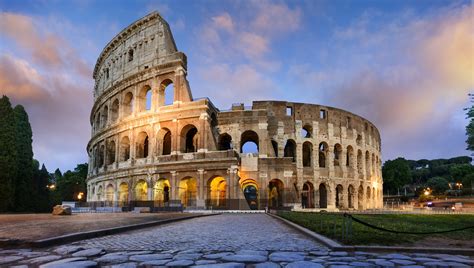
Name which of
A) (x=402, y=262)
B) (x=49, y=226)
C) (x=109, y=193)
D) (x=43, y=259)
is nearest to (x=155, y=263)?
(x=43, y=259)

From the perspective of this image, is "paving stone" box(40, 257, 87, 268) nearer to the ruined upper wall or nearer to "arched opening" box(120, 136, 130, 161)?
the ruined upper wall

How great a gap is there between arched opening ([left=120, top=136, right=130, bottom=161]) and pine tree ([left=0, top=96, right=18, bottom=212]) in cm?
987

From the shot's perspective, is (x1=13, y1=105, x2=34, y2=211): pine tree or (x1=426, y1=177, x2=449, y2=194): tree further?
(x1=426, y1=177, x2=449, y2=194): tree

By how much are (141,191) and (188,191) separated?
5.37m

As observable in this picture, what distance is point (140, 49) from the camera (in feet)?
130

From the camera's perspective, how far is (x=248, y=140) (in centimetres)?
4094

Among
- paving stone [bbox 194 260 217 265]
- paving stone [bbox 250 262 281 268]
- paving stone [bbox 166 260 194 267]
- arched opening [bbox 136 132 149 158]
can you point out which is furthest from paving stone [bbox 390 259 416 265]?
arched opening [bbox 136 132 149 158]

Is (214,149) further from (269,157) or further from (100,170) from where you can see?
(100,170)

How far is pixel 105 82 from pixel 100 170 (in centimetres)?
1191

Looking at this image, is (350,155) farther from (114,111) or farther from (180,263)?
(180,263)

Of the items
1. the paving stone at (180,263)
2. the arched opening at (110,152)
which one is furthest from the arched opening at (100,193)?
the paving stone at (180,263)

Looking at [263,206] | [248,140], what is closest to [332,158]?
[248,140]

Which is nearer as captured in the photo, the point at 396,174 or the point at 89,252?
the point at 89,252

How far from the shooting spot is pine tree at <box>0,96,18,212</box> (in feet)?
108
